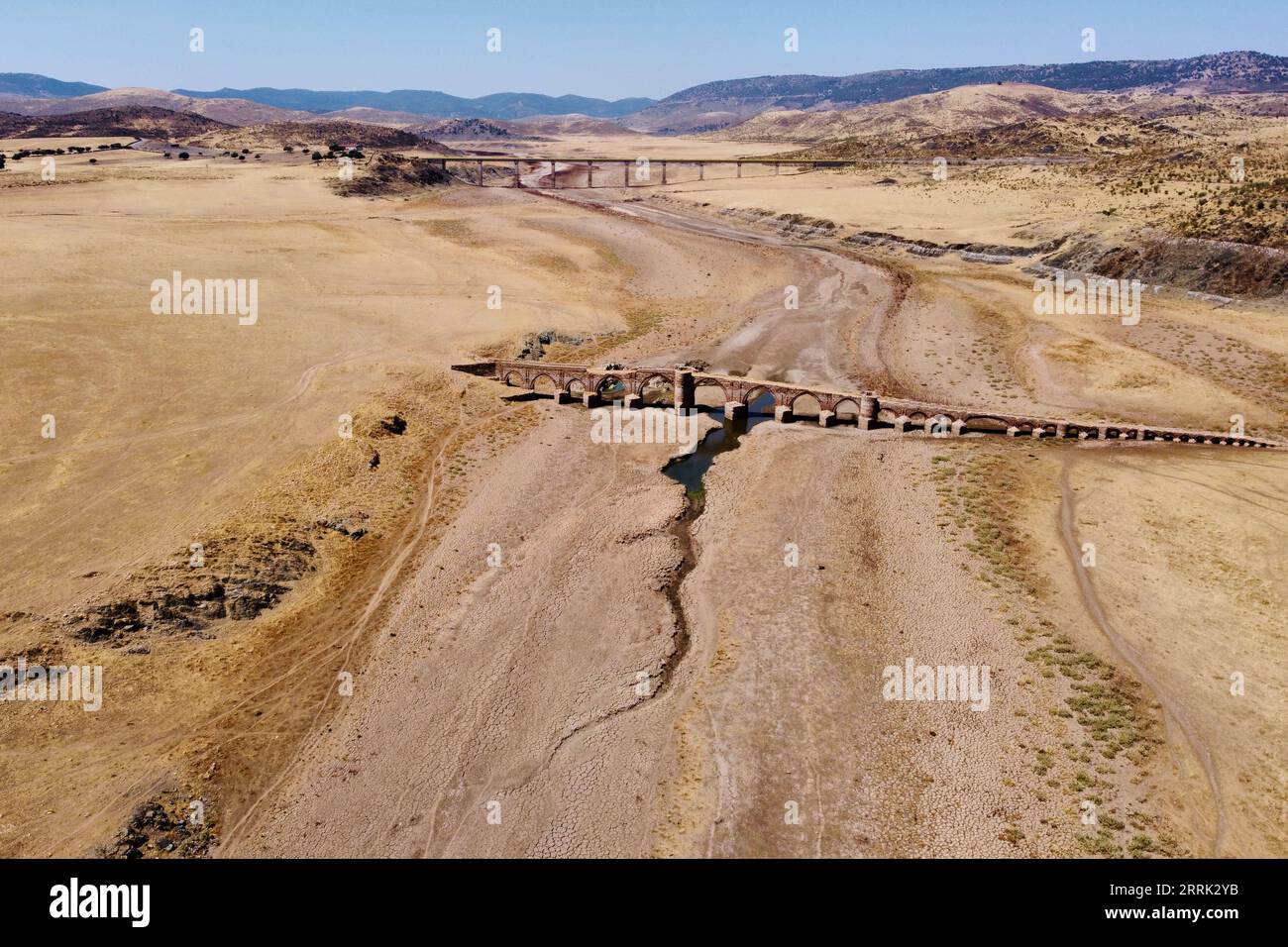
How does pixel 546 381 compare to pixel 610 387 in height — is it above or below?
above

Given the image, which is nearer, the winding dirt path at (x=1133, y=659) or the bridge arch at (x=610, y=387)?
the winding dirt path at (x=1133, y=659)

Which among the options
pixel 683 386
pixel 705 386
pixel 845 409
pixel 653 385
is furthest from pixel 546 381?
pixel 845 409

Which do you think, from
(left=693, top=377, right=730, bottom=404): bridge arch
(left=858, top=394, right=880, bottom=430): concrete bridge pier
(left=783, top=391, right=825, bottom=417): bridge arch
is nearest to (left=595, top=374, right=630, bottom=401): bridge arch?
(left=693, top=377, right=730, bottom=404): bridge arch

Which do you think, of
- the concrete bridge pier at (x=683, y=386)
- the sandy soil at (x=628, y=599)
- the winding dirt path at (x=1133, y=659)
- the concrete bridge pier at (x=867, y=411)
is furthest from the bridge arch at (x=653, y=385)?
the winding dirt path at (x=1133, y=659)

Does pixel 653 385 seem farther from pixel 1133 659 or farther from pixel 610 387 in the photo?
pixel 1133 659

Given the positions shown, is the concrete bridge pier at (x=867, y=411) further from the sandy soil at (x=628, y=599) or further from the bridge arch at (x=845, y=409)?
the sandy soil at (x=628, y=599)

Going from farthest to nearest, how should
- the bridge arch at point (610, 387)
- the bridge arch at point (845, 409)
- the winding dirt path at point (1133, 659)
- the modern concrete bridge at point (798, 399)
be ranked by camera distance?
the bridge arch at point (610, 387), the bridge arch at point (845, 409), the modern concrete bridge at point (798, 399), the winding dirt path at point (1133, 659)

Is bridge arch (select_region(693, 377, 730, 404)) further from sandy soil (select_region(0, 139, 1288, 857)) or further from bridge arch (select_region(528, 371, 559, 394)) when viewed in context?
bridge arch (select_region(528, 371, 559, 394))

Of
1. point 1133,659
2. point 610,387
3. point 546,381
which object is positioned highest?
point 546,381
